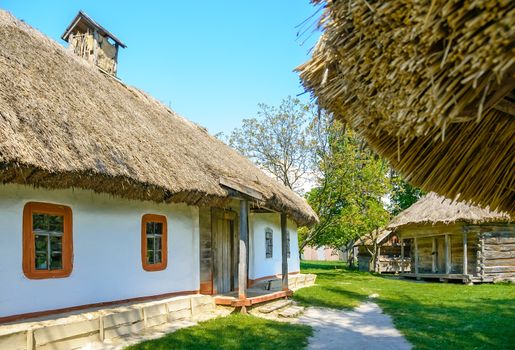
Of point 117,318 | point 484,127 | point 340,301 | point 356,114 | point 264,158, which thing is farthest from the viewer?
point 264,158

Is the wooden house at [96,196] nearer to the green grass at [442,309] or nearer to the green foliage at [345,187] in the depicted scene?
the green grass at [442,309]

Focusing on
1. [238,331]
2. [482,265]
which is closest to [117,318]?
[238,331]

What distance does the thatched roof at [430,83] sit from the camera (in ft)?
6.51

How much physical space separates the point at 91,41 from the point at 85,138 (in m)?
7.42

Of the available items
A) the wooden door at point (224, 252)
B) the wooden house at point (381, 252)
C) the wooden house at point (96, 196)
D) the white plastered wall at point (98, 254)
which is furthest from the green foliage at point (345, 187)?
the white plastered wall at point (98, 254)

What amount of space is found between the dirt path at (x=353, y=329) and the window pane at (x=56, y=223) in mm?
4418

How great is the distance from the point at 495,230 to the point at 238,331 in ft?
46.6

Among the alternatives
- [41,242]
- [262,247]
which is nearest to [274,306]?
[262,247]

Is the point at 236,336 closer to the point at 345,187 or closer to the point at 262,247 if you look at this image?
the point at 262,247

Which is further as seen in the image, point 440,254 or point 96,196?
point 440,254

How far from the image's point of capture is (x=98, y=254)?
26.7 ft

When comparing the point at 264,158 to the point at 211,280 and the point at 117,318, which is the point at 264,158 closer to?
the point at 211,280

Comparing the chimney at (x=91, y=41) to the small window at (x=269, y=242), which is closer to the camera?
the chimney at (x=91, y=41)

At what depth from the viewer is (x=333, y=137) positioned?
22.2 meters
